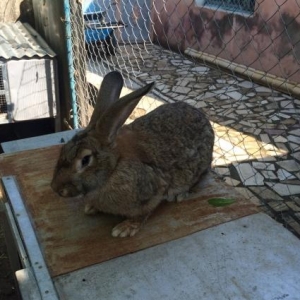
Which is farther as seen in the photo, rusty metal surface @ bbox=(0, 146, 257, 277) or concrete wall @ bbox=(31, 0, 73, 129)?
concrete wall @ bbox=(31, 0, 73, 129)

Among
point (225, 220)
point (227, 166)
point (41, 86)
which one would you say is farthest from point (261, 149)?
point (225, 220)

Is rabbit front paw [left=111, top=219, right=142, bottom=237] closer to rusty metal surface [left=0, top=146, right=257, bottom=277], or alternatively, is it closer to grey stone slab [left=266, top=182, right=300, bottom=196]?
rusty metal surface [left=0, top=146, right=257, bottom=277]

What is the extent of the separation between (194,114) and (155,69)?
214 inches

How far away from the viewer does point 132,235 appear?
1.92m

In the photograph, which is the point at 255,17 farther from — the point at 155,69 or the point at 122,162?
the point at 122,162

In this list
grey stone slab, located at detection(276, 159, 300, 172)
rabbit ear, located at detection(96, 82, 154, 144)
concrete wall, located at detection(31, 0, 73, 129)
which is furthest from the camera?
grey stone slab, located at detection(276, 159, 300, 172)

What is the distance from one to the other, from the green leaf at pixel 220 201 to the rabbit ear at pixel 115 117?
2.06 ft

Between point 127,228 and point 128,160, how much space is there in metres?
0.31

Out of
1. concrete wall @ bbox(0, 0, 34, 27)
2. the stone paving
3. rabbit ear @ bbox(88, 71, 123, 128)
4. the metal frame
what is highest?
rabbit ear @ bbox(88, 71, 123, 128)

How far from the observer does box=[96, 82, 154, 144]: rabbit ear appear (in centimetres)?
177

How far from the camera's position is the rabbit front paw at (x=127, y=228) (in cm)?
192

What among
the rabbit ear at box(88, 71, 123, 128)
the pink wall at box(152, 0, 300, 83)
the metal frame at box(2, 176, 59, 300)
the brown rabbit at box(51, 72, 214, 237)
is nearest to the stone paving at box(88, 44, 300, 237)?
the pink wall at box(152, 0, 300, 83)

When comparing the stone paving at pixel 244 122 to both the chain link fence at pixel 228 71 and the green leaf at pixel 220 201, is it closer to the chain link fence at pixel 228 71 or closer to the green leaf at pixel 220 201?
the chain link fence at pixel 228 71

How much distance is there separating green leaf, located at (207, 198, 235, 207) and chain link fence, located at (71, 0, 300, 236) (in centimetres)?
140
